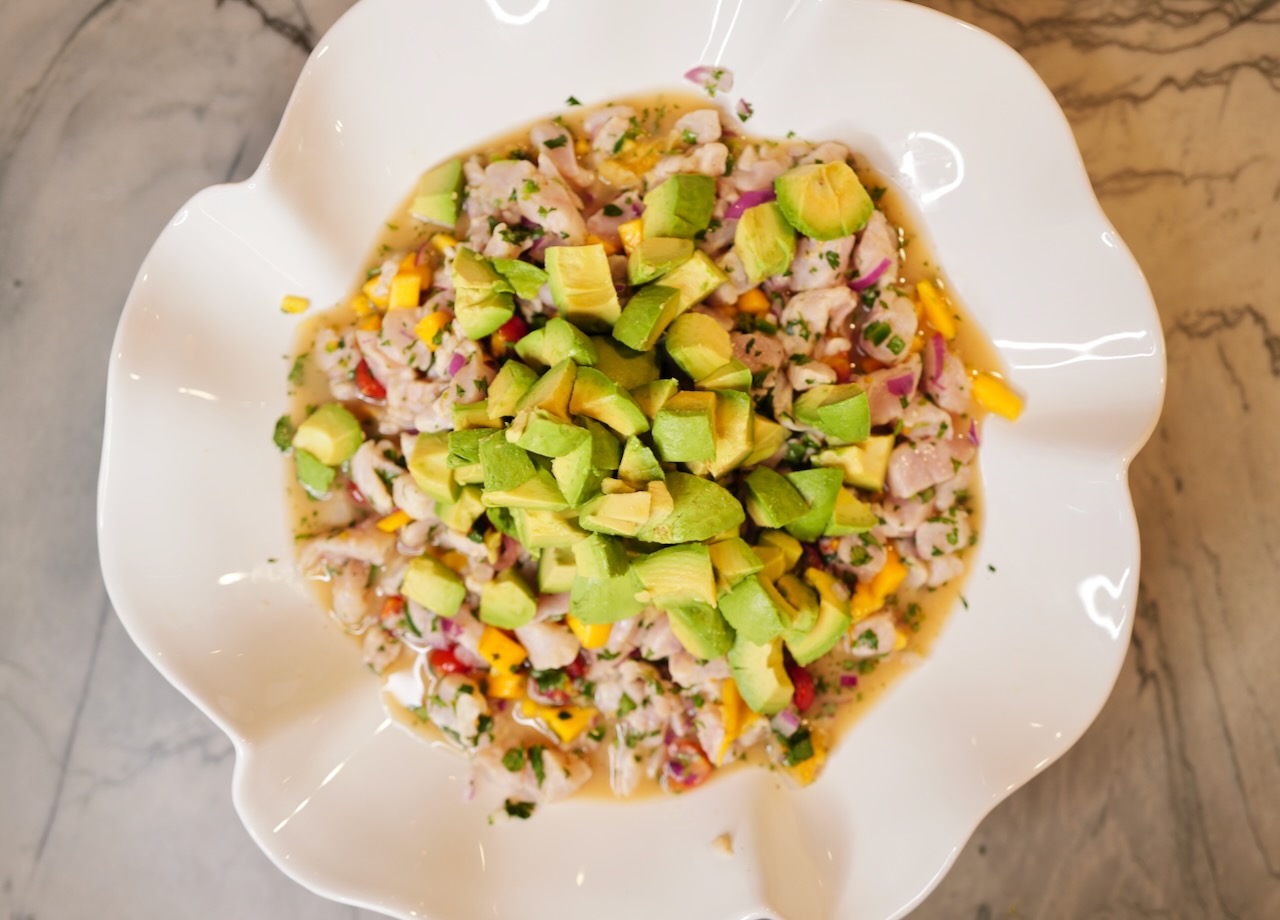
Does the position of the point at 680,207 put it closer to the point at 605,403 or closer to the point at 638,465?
the point at 605,403

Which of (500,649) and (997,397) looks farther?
(500,649)

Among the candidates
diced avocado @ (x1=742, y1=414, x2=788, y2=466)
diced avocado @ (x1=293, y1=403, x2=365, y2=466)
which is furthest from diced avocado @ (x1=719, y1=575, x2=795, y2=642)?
diced avocado @ (x1=293, y1=403, x2=365, y2=466)

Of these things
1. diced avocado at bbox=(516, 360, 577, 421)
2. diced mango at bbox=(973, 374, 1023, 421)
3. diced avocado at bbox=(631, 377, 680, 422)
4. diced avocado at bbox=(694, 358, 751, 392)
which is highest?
diced avocado at bbox=(516, 360, 577, 421)

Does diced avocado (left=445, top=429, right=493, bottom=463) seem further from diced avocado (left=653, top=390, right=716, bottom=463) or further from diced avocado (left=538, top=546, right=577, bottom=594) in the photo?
diced avocado (left=653, top=390, right=716, bottom=463)

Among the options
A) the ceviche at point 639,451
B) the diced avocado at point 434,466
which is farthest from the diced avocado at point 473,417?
the diced avocado at point 434,466

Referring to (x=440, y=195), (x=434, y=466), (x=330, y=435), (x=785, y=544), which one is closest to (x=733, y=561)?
(x=785, y=544)

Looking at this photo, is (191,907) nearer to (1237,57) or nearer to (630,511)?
(630,511)
